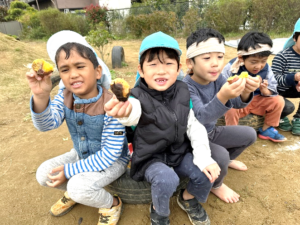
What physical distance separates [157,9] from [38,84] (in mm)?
16973

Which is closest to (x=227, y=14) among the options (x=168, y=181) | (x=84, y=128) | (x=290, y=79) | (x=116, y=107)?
(x=290, y=79)

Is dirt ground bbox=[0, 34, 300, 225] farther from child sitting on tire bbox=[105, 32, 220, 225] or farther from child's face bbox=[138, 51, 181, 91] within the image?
child's face bbox=[138, 51, 181, 91]

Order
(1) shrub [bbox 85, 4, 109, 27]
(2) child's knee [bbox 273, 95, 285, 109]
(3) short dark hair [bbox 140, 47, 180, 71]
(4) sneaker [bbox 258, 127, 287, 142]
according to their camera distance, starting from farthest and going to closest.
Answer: (1) shrub [bbox 85, 4, 109, 27] < (4) sneaker [bbox 258, 127, 287, 142] < (2) child's knee [bbox 273, 95, 285, 109] < (3) short dark hair [bbox 140, 47, 180, 71]

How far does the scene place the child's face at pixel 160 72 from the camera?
161 cm

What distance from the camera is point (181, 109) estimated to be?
166cm

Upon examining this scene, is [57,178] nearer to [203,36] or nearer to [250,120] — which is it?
[203,36]

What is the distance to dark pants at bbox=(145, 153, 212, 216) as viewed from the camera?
152 cm

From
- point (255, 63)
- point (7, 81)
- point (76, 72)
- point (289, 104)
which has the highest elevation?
point (76, 72)

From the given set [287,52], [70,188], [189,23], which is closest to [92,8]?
[189,23]

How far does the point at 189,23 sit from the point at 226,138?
12.4 m

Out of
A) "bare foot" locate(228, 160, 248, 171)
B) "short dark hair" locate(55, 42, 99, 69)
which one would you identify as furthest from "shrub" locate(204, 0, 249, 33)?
"short dark hair" locate(55, 42, 99, 69)

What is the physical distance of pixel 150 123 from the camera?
159cm

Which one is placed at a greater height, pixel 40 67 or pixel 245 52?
pixel 40 67

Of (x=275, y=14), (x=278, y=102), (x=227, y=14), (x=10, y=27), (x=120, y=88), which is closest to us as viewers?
(x=120, y=88)
